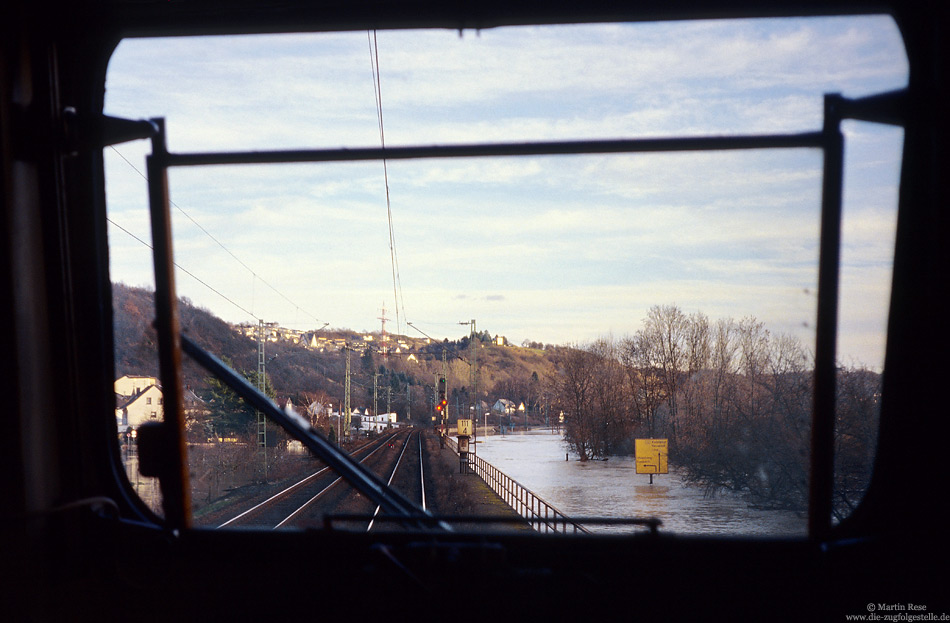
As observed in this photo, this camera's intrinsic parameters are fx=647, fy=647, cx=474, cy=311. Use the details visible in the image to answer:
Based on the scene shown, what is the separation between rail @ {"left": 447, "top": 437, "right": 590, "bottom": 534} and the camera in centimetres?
294

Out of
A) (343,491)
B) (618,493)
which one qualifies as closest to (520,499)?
(618,493)

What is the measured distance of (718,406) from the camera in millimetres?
3225

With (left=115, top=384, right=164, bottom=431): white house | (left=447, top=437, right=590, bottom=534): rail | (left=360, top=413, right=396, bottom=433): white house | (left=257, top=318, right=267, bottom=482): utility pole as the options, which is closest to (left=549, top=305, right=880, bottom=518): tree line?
(left=447, top=437, right=590, bottom=534): rail

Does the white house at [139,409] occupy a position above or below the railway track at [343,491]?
above

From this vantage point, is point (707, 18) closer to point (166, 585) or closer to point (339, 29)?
point (339, 29)

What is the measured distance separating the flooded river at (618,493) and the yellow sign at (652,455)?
40mm

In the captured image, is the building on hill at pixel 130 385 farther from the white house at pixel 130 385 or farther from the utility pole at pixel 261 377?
the utility pole at pixel 261 377

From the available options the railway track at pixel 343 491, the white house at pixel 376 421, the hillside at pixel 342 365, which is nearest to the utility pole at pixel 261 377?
the hillside at pixel 342 365

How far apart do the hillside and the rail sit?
2.03 ft

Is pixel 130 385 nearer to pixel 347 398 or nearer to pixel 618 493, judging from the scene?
pixel 347 398

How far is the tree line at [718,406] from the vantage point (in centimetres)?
273

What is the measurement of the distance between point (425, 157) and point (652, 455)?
202cm

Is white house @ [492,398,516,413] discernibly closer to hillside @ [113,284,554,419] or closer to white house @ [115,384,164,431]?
hillside @ [113,284,554,419]

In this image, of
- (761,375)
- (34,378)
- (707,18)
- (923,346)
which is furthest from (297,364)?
Result: (923,346)
